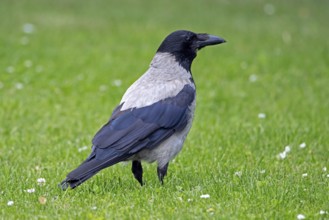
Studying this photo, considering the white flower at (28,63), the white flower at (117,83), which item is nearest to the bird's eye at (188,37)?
the white flower at (117,83)

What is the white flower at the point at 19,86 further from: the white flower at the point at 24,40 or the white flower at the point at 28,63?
the white flower at the point at 24,40

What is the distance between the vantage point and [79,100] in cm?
962

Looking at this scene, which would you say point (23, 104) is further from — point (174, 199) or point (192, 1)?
point (192, 1)

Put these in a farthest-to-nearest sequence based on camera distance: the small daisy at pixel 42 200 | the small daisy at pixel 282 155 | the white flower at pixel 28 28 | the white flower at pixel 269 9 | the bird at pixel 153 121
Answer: the white flower at pixel 269 9
the white flower at pixel 28 28
the small daisy at pixel 282 155
the bird at pixel 153 121
the small daisy at pixel 42 200

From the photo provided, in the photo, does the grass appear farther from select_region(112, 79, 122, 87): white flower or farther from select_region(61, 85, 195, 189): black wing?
select_region(61, 85, 195, 189): black wing

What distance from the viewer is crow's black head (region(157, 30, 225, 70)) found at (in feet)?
21.0

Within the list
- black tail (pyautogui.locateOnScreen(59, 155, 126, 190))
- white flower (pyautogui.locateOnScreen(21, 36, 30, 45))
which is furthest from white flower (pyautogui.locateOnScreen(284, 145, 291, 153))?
white flower (pyautogui.locateOnScreen(21, 36, 30, 45))

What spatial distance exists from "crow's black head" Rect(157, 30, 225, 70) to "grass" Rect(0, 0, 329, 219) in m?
1.02

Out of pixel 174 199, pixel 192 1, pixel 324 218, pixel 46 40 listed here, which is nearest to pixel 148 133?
pixel 174 199

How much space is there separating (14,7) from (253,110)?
8.88 metres

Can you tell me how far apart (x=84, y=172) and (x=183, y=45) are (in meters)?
1.64

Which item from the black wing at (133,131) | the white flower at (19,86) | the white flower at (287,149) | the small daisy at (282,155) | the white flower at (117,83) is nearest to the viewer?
the black wing at (133,131)

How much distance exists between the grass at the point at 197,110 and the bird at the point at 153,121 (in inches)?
9.3

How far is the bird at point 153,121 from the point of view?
5.64 metres
